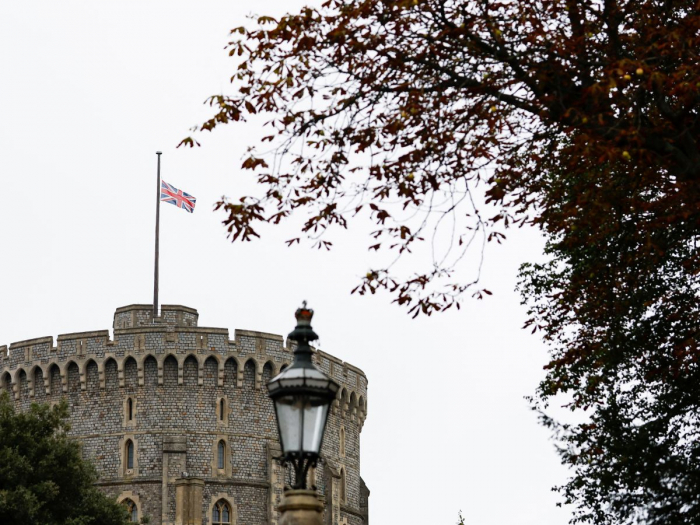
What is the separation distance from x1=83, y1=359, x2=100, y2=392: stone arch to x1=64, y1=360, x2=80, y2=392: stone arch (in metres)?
0.45

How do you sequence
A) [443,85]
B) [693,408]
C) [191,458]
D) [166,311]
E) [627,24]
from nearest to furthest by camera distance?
[443,85] → [627,24] → [693,408] → [191,458] → [166,311]

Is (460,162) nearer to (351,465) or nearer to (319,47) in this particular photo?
(319,47)

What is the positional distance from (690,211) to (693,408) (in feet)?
14.8

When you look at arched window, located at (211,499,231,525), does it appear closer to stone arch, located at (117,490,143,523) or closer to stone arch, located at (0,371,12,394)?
stone arch, located at (117,490,143,523)

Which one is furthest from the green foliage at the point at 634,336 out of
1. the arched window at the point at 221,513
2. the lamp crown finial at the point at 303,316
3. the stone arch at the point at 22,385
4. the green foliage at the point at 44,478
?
the stone arch at the point at 22,385

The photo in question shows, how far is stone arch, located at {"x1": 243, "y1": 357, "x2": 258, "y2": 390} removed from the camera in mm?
63844

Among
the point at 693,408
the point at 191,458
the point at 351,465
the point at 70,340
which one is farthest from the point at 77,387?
the point at 693,408

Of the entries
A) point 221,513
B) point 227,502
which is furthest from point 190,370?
point 221,513

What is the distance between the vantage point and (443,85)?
15.0m

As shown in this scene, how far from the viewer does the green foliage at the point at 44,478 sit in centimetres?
3844

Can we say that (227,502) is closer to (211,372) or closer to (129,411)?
(211,372)

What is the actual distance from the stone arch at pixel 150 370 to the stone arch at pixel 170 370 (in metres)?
0.42

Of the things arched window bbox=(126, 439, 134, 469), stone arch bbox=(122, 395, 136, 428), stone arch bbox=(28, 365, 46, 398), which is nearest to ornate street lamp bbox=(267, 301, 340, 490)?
arched window bbox=(126, 439, 134, 469)

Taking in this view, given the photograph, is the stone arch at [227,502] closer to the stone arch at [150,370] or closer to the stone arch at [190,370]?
the stone arch at [190,370]
